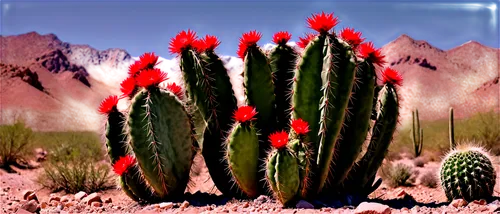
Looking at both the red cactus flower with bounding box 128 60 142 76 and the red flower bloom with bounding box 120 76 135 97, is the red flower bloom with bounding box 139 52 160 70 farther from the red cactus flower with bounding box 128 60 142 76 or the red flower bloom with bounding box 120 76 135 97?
the red flower bloom with bounding box 120 76 135 97

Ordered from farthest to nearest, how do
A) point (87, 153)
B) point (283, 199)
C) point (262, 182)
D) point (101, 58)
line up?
point (101, 58) < point (87, 153) < point (262, 182) < point (283, 199)

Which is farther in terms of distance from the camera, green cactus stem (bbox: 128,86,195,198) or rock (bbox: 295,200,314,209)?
green cactus stem (bbox: 128,86,195,198)

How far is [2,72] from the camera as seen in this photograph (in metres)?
76.2

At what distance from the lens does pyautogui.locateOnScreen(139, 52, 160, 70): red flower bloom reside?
8.66 metres

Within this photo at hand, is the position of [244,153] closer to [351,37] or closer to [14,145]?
[351,37]

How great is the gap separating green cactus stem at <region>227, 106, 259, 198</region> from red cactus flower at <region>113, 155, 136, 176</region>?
4.88 ft

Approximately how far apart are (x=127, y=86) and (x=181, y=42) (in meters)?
1.00

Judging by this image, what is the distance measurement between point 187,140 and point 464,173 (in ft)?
13.2

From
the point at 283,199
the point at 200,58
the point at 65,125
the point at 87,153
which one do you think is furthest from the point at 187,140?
the point at 65,125

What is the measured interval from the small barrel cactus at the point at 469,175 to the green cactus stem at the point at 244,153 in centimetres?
296

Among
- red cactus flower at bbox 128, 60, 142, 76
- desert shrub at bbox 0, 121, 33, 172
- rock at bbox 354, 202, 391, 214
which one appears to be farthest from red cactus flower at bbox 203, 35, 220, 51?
desert shrub at bbox 0, 121, 33, 172

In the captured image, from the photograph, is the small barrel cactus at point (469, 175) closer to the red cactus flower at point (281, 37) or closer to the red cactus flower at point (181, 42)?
the red cactus flower at point (281, 37)

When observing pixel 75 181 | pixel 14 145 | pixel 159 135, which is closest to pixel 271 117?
pixel 159 135

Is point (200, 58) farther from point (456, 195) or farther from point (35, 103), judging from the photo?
point (35, 103)
